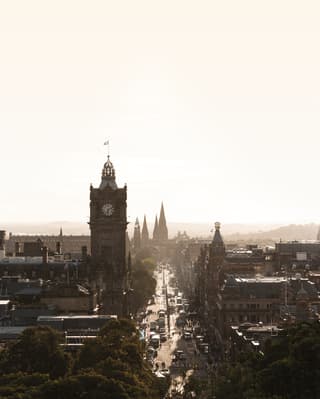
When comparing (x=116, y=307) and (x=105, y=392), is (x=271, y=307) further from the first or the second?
(x=105, y=392)

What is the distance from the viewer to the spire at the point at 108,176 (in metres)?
183

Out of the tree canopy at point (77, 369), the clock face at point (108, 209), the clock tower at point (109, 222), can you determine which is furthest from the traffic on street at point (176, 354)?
the clock face at point (108, 209)

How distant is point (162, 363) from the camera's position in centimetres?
14675

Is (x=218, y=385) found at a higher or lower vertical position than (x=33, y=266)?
lower

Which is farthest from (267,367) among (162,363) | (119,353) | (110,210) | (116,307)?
(110,210)

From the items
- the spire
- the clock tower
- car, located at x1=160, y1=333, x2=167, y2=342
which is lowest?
car, located at x1=160, y1=333, x2=167, y2=342

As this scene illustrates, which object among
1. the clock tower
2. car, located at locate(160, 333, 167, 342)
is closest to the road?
car, located at locate(160, 333, 167, 342)

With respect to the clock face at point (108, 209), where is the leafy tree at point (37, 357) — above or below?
below

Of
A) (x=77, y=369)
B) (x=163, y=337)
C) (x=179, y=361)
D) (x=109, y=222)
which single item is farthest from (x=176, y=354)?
(x=77, y=369)

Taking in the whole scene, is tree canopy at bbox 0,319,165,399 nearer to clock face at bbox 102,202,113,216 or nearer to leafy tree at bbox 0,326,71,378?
leafy tree at bbox 0,326,71,378

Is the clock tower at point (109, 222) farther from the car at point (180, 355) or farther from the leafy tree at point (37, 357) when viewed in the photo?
the leafy tree at point (37, 357)

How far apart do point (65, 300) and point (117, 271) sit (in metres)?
27.1

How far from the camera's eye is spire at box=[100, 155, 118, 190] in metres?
183

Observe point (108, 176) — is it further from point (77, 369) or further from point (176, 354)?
point (77, 369)
